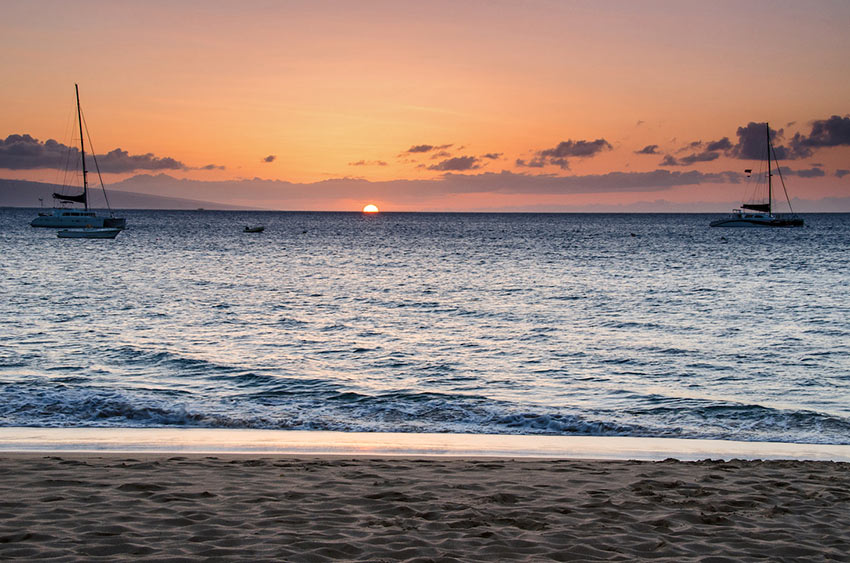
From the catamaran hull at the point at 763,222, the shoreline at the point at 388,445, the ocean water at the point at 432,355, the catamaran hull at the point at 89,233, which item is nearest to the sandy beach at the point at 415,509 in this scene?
the shoreline at the point at 388,445

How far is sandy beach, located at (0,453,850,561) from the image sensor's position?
6457 mm

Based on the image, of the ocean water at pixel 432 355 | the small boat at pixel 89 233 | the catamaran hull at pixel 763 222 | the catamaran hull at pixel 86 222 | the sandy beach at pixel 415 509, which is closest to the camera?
the sandy beach at pixel 415 509

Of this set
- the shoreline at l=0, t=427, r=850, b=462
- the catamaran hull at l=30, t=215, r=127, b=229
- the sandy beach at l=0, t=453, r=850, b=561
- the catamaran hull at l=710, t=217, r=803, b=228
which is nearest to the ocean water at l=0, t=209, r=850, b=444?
the shoreline at l=0, t=427, r=850, b=462

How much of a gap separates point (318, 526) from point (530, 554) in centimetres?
220

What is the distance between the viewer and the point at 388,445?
11.8 m

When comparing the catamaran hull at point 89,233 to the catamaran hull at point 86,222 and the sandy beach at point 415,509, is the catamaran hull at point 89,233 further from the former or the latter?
the sandy beach at point 415,509

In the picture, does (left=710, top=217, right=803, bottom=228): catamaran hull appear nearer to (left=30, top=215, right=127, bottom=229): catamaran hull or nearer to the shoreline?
(left=30, top=215, right=127, bottom=229): catamaran hull

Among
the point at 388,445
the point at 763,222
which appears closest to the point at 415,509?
the point at 388,445

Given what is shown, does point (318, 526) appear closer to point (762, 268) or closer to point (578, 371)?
point (578, 371)

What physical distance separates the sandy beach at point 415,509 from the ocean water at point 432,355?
13.0 ft

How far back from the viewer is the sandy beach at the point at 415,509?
6.46 m

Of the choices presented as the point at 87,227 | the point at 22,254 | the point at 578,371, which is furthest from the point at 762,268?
the point at 87,227

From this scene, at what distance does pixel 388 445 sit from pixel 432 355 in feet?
32.9

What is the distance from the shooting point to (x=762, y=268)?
61500 millimetres
